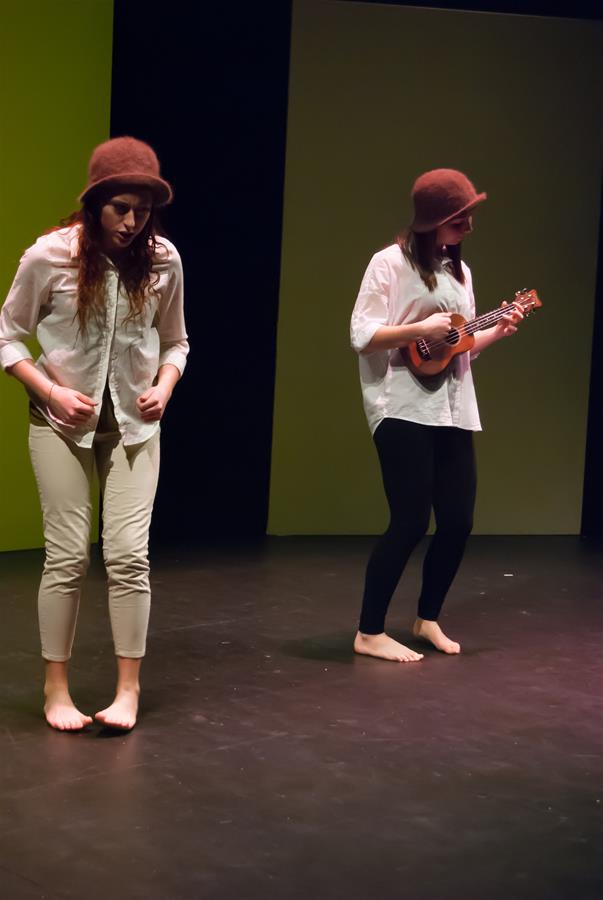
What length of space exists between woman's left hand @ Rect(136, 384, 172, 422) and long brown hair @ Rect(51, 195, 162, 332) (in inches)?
7.1

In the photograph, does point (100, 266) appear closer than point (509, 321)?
Yes

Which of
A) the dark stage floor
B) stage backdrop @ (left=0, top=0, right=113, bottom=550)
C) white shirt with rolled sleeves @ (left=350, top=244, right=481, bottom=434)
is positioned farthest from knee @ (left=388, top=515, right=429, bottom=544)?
stage backdrop @ (left=0, top=0, right=113, bottom=550)

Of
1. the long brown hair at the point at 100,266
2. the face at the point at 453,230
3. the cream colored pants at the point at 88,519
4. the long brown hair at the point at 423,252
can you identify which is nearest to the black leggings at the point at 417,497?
the long brown hair at the point at 423,252

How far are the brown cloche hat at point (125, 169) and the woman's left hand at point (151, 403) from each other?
1.44ft

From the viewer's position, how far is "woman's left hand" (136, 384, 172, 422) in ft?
10.2

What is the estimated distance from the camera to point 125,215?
9.87ft

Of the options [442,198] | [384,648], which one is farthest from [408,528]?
[442,198]

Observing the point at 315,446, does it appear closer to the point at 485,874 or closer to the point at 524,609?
the point at 524,609

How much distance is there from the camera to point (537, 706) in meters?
3.55

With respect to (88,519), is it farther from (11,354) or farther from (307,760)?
(307,760)

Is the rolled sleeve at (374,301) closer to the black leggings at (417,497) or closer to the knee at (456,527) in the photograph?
the black leggings at (417,497)

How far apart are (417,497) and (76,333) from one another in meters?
1.20

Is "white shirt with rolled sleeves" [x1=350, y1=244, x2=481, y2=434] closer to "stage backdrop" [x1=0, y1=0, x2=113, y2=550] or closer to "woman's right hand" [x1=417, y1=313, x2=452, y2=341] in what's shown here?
"woman's right hand" [x1=417, y1=313, x2=452, y2=341]

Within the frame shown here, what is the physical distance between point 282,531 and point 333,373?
0.75 m
